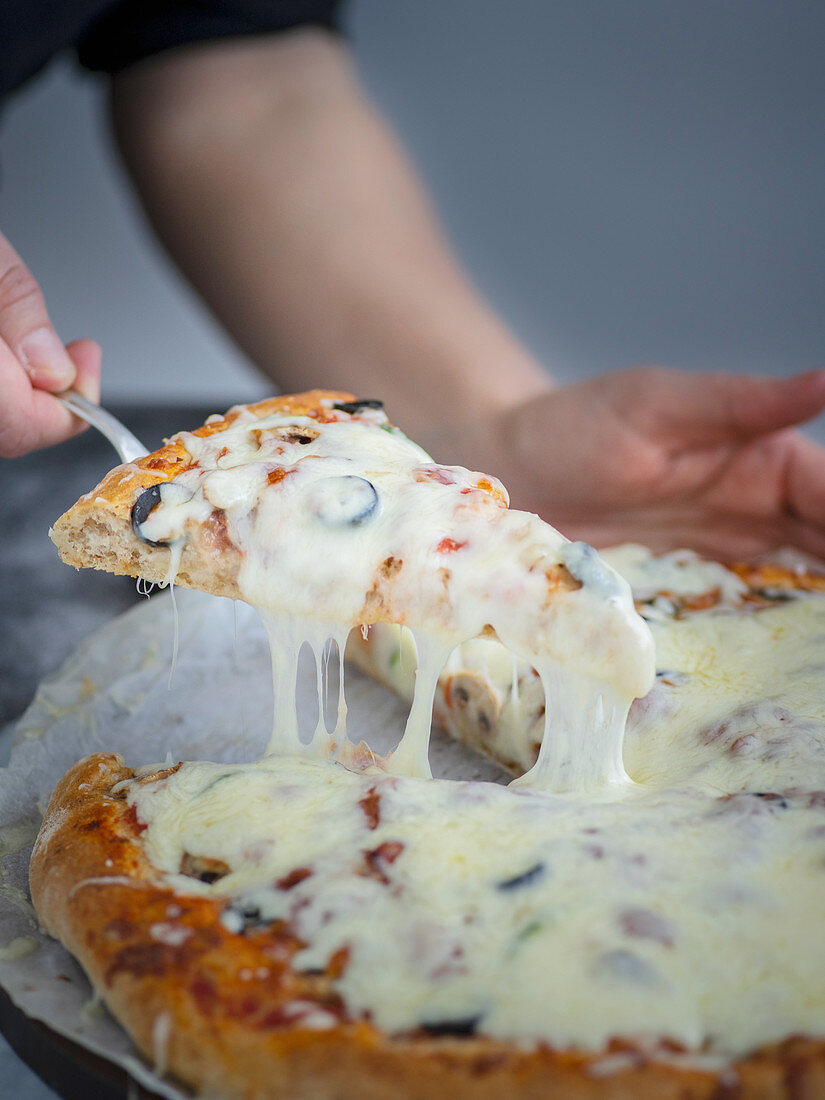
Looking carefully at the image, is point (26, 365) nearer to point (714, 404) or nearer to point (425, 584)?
point (425, 584)

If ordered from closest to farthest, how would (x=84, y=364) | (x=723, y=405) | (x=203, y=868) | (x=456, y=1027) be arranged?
(x=456, y=1027) → (x=203, y=868) → (x=84, y=364) → (x=723, y=405)

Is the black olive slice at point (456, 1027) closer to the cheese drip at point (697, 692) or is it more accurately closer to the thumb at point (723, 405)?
the cheese drip at point (697, 692)

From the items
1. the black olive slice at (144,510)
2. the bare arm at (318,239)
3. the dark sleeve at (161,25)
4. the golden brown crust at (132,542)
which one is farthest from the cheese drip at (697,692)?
the dark sleeve at (161,25)

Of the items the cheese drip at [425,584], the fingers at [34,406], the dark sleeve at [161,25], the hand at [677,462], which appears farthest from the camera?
the dark sleeve at [161,25]

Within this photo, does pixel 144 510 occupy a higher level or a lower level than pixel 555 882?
higher

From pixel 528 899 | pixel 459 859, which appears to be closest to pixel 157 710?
pixel 459 859

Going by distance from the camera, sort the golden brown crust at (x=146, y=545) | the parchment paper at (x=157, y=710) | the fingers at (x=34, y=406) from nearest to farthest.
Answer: the golden brown crust at (x=146, y=545) < the parchment paper at (x=157, y=710) < the fingers at (x=34, y=406)
